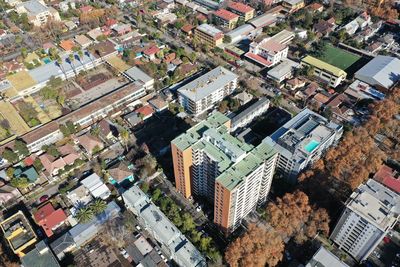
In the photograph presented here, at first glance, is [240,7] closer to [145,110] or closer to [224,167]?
[145,110]

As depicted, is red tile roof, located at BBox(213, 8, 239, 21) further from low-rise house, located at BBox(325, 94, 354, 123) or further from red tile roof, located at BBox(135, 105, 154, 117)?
red tile roof, located at BBox(135, 105, 154, 117)

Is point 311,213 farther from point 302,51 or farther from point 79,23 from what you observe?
point 79,23

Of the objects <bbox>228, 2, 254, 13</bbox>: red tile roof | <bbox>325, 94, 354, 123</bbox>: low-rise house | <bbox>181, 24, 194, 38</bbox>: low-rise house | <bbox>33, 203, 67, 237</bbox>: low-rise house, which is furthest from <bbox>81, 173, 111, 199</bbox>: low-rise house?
<bbox>228, 2, 254, 13</bbox>: red tile roof

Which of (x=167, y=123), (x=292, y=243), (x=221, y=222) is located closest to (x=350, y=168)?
(x=292, y=243)

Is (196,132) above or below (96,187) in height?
above

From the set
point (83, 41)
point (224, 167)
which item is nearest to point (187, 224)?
point (224, 167)

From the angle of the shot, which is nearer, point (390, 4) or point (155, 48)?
point (155, 48)

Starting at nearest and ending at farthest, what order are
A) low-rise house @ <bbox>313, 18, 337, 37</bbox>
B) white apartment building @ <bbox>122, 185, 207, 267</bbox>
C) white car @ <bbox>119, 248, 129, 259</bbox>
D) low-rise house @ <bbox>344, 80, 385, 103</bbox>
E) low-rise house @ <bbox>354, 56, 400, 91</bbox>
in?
1. white apartment building @ <bbox>122, 185, 207, 267</bbox>
2. white car @ <bbox>119, 248, 129, 259</bbox>
3. low-rise house @ <bbox>344, 80, 385, 103</bbox>
4. low-rise house @ <bbox>354, 56, 400, 91</bbox>
5. low-rise house @ <bbox>313, 18, 337, 37</bbox>
